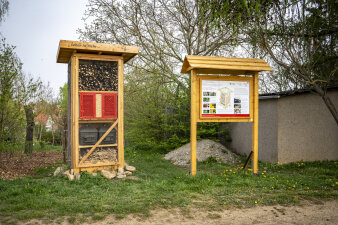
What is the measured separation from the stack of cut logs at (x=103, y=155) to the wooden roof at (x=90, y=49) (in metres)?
2.65

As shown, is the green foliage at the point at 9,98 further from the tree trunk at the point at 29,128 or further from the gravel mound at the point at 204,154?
the gravel mound at the point at 204,154

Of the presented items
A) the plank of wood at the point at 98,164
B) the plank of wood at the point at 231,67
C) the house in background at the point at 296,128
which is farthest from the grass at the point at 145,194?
the plank of wood at the point at 231,67

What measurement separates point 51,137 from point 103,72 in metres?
14.1

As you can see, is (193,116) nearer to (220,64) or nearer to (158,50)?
(220,64)

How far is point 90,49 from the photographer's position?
22.7 feet

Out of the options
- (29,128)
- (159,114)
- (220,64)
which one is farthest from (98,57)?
(29,128)

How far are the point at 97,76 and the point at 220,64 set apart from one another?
10.9 feet

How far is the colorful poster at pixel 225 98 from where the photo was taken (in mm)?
7188

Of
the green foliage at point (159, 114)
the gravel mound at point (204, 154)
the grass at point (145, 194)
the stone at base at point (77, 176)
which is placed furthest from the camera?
the green foliage at point (159, 114)

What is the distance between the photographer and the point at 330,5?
7.54 meters

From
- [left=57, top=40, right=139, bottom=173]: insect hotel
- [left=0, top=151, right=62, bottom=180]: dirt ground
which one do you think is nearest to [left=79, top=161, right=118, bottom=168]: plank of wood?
[left=57, top=40, right=139, bottom=173]: insect hotel

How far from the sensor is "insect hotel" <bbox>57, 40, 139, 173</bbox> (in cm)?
705

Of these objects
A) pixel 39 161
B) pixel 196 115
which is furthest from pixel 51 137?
pixel 196 115

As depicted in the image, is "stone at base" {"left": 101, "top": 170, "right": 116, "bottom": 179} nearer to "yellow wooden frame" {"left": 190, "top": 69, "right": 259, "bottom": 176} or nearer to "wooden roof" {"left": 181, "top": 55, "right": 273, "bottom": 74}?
"yellow wooden frame" {"left": 190, "top": 69, "right": 259, "bottom": 176}
